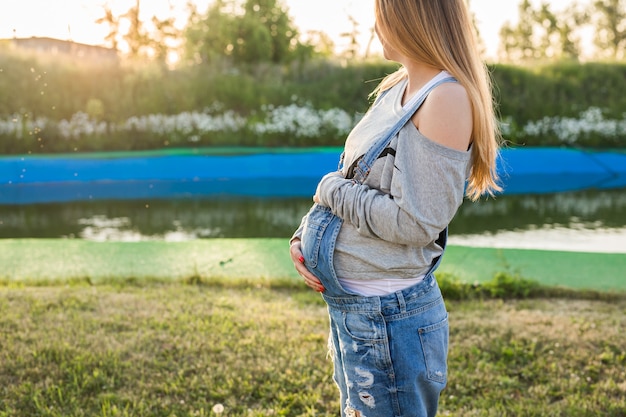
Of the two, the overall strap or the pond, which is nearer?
the overall strap

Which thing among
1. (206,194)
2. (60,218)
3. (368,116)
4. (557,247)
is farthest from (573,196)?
(368,116)

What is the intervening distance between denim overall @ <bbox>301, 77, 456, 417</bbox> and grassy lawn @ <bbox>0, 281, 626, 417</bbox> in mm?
1077

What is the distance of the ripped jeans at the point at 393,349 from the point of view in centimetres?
130

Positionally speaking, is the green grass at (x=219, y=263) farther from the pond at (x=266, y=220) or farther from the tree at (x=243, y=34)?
the tree at (x=243, y=34)

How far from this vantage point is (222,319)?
10.8 feet

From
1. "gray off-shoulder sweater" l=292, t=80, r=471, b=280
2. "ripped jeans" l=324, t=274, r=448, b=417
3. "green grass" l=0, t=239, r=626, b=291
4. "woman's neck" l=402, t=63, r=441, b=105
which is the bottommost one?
"green grass" l=0, t=239, r=626, b=291

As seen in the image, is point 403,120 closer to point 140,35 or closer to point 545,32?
point 140,35

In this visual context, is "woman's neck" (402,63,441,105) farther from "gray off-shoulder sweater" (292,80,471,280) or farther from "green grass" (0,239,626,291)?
"green grass" (0,239,626,291)

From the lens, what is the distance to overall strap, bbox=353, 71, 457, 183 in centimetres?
124

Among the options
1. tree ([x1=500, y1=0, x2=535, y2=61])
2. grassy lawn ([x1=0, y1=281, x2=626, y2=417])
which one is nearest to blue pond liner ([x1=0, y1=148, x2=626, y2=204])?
grassy lawn ([x1=0, y1=281, x2=626, y2=417])

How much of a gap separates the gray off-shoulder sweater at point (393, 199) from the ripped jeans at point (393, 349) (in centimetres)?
6

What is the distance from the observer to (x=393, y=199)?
4.09ft

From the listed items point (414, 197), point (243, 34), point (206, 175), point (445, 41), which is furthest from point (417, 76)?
point (243, 34)

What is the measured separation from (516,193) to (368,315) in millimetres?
8194
